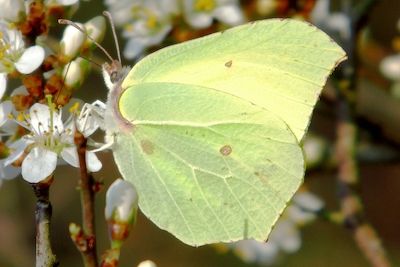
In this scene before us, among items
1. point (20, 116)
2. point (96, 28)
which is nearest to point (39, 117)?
point (20, 116)

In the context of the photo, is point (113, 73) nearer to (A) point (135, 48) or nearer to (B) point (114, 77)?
(B) point (114, 77)

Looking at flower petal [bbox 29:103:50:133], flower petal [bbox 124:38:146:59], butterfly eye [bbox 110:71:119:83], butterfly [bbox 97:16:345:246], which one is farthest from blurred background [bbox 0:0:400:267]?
flower petal [bbox 29:103:50:133]

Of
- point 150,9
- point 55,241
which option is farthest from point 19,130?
point 55,241

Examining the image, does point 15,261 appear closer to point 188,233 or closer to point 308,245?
point 188,233

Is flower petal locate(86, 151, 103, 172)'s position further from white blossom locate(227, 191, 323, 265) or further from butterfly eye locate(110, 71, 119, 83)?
white blossom locate(227, 191, 323, 265)

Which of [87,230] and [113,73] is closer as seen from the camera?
[87,230]

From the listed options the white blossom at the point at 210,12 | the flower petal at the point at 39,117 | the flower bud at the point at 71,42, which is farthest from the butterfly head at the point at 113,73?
the white blossom at the point at 210,12
